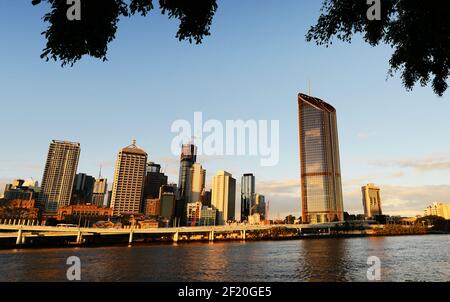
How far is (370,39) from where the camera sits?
10.6 m

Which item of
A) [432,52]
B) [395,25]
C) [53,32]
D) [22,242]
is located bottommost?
[22,242]

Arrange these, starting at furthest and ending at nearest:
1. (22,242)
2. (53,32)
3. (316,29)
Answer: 1. (22,242)
2. (316,29)
3. (53,32)
